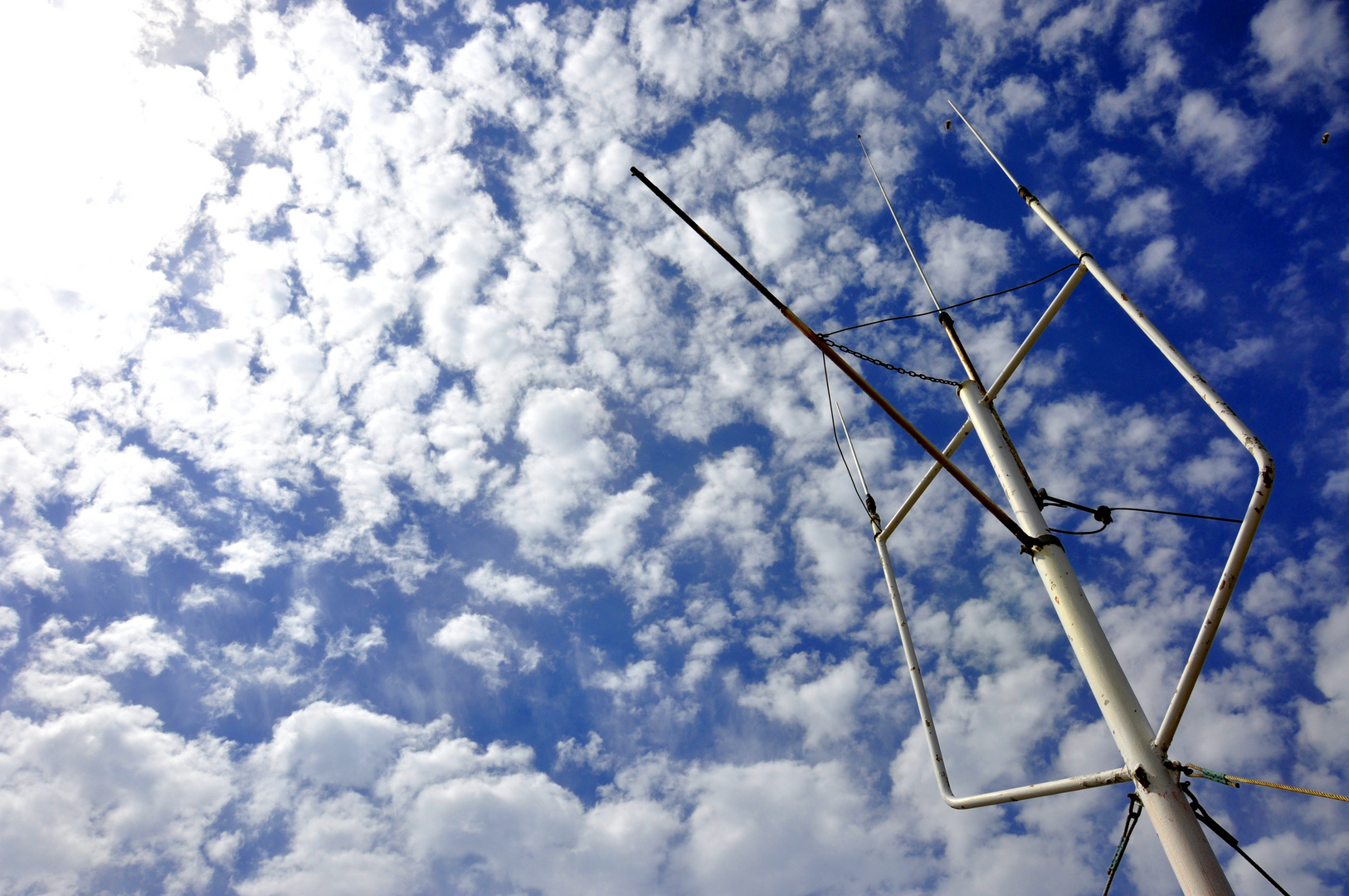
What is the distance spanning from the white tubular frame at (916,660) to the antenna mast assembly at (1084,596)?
0.02 metres

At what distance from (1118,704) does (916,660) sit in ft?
12.3

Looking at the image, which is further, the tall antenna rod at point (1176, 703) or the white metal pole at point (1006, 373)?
the white metal pole at point (1006, 373)

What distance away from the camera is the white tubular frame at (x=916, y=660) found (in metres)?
8.57

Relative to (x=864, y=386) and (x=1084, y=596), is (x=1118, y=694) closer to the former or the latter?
(x=1084, y=596)

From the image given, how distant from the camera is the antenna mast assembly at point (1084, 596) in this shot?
301 inches

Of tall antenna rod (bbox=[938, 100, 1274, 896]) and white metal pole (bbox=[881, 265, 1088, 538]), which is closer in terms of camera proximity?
tall antenna rod (bbox=[938, 100, 1274, 896])

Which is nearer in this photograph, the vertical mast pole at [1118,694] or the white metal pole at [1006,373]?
the vertical mast pole at [1118,694]

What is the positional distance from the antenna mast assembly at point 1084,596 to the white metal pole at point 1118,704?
11 millimetres

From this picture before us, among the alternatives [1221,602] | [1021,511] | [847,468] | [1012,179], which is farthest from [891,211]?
[1221,602]

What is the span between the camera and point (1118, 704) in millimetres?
8562

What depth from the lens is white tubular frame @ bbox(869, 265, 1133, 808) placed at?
8570mm

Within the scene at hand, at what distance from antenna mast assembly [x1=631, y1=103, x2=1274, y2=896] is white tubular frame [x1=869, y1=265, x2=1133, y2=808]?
Answer: 2 cm

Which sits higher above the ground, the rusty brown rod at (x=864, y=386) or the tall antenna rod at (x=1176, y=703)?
the rusty brown rod at (x=864, y=386)

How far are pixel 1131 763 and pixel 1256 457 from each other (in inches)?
156
